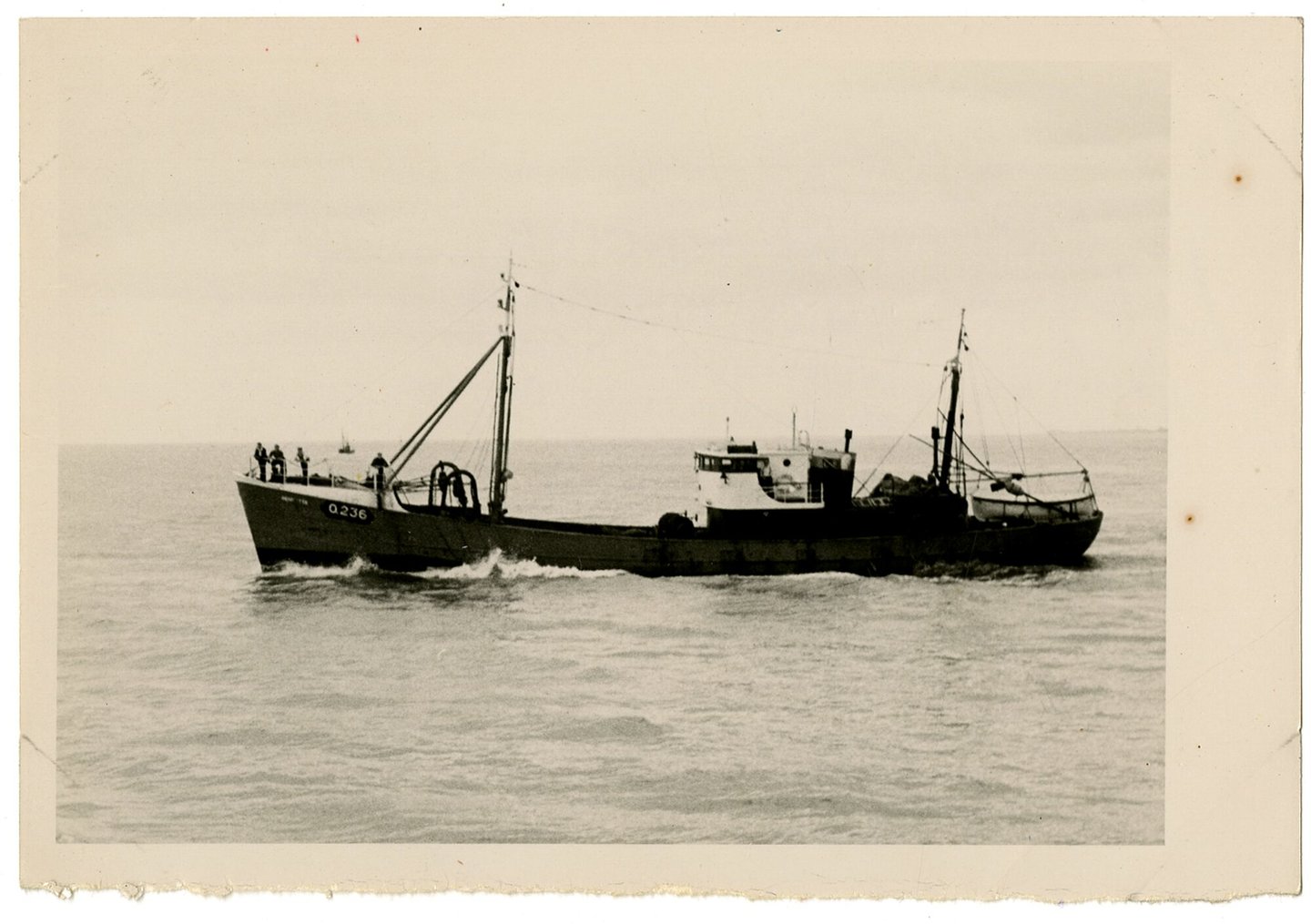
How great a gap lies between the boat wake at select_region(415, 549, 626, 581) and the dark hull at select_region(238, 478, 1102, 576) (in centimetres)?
8

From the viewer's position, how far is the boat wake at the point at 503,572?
53.0ft

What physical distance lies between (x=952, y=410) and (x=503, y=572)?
5.97 meters

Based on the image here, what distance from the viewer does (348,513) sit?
17.0 metres

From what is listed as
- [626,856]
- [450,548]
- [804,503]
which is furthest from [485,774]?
[804,503]

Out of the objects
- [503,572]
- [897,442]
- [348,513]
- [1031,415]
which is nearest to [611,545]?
[503,572]

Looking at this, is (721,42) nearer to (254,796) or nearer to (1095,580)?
(1095,580)

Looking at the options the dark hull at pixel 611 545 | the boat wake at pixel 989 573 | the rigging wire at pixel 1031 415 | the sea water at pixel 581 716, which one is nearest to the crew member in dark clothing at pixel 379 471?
the dark hull at pixel 611 545

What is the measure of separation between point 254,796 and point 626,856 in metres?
3.25

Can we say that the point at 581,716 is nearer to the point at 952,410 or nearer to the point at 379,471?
the point at 952,410

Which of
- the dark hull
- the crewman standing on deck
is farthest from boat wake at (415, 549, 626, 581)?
the crewman standing on deck

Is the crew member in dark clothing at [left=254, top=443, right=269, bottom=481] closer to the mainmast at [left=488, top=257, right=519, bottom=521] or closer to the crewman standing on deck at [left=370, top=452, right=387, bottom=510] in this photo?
the crewman standing on deck at [left=370, top=452, right=387, bottom=510]

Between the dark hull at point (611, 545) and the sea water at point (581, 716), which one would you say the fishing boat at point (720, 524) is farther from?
the sea water at point (581, 716)

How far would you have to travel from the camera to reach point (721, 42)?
11211 mm

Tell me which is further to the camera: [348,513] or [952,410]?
[348,513]
